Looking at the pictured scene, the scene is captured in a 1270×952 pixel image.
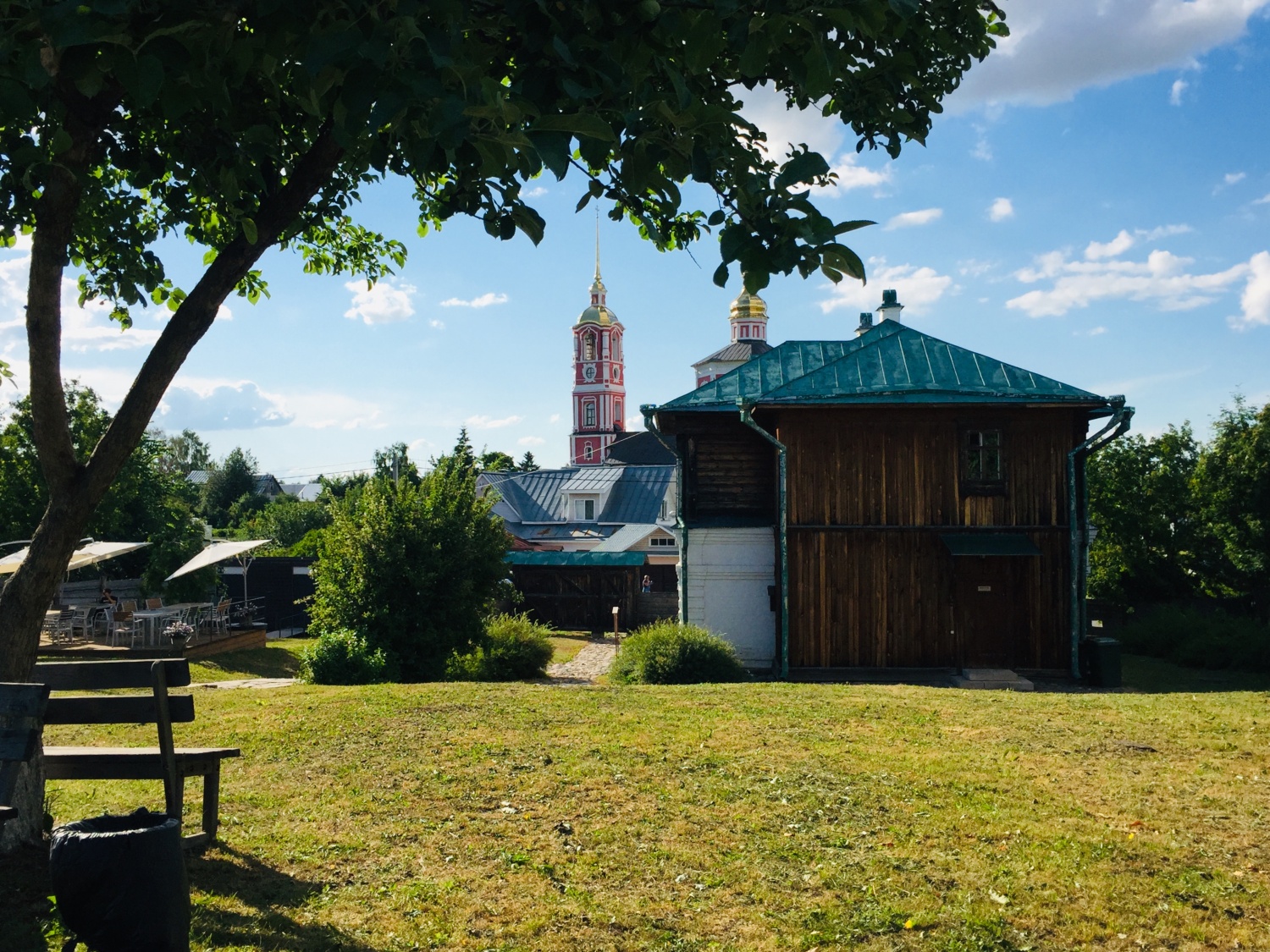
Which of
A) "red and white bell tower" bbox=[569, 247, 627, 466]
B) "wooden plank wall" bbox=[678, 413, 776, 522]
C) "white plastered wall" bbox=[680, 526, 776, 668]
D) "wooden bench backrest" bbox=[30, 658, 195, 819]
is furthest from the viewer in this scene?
"red and white bell tower" bbox=[569, 247, 627, 466]

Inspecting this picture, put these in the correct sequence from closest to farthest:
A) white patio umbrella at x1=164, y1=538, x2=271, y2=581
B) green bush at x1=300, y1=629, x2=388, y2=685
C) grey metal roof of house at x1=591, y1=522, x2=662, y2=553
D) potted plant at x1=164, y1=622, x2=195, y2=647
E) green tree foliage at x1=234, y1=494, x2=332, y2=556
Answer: green bush at x1=300, y1=629, x2=388, y2=685 < potted plant at x1=164, y1=622, x2=195, y2=647 < white patio umbrella at x1=164, y1=538, x2=271, y2=581 < grey metal roof of house at x1=591, y1=522, x2=662, y2=553 < green tree foliage at x1=234, y1=494, x2=332, y2=556

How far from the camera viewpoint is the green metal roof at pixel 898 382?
1802 cm

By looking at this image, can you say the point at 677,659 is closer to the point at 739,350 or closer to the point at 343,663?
the point at 343,663

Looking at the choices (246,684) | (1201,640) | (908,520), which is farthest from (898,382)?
(246,684)

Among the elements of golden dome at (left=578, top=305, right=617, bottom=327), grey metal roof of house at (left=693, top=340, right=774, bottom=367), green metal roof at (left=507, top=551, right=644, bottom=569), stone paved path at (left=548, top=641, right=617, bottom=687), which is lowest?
stone paved path at (left=548, top=641, right=617, bottom=687)

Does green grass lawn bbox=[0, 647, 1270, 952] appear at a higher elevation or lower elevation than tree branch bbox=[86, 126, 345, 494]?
lower

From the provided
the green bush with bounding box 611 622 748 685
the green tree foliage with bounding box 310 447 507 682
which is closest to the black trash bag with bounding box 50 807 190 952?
the green bush with bounding box 611 622 748 685

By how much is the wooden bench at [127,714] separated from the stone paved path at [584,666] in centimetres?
1058

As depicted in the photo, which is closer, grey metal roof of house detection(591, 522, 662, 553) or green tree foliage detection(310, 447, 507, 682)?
green tree foliage detection(310, 447, 507, 682)

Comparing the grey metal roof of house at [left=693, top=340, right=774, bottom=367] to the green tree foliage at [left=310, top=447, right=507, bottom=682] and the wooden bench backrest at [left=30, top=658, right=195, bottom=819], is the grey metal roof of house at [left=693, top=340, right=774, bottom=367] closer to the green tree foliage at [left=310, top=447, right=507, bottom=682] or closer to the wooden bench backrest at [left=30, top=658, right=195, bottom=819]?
the green tree foliage at [left=310, top=447, right=507, bottom=682]

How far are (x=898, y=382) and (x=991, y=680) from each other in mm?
5567

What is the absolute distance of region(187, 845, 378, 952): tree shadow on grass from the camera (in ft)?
15.1

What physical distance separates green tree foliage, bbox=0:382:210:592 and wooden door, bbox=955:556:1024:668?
19630mm

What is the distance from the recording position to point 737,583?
19781 millimetres
